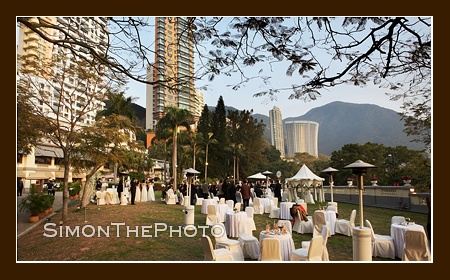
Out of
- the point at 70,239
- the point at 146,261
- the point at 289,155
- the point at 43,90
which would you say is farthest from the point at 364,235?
the point at 289,155

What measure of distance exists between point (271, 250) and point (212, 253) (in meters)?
0.96

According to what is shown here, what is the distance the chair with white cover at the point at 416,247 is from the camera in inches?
203

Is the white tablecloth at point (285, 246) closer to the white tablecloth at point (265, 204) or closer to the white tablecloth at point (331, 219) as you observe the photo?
the white tablecloth at point (331, 219)

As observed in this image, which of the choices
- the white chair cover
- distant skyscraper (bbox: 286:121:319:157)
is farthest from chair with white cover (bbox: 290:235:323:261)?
distant skyscraper (bbox: 286:121:319:157)

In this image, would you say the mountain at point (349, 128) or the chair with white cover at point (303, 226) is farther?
the mountain at point (349, 128)

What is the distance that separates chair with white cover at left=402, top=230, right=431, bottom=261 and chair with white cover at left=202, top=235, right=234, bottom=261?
119 inches

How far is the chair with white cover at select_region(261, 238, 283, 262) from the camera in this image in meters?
4.93

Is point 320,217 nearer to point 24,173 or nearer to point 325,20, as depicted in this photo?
point 325,20

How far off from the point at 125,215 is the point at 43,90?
5.20m

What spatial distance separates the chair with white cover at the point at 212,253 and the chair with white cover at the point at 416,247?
303 centimetres

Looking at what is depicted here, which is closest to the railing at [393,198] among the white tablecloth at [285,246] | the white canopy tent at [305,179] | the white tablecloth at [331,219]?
the white canopy tent at [305,179]

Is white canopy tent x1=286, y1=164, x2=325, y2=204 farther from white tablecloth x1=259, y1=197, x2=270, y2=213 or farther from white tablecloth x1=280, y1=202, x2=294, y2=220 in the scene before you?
white tablecloth x1=280, y1=202, x2=294, y2=220

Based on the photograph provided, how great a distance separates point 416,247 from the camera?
17.1ft

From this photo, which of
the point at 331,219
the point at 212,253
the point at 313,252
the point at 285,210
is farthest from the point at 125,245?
the point at 285,210
